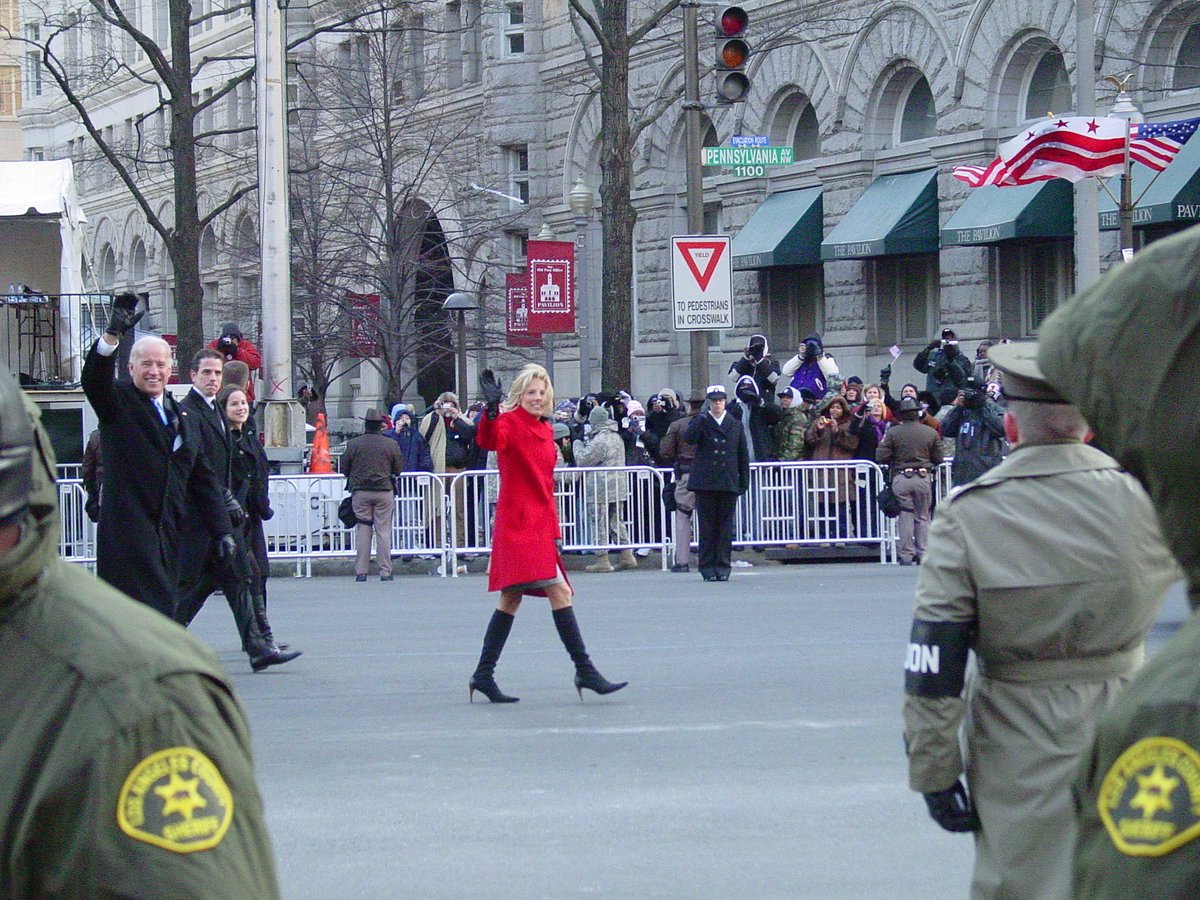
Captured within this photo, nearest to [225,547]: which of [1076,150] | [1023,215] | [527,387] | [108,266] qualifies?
[527,387]

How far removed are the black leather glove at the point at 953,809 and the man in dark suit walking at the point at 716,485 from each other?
13295 millimetres

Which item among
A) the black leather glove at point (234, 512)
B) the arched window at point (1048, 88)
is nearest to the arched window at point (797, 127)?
the arched window at point (1048, 88)

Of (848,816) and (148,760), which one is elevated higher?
(148,760)

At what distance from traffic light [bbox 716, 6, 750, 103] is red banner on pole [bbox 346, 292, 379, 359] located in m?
19.3

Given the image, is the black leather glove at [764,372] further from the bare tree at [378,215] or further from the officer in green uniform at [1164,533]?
the officer in green uniform at [1164,533]

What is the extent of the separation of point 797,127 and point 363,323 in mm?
9378

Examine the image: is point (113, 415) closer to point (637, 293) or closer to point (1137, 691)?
point (1137, 691)

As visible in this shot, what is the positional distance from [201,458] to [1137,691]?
799cm

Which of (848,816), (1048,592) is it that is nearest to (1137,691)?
(1048,592)

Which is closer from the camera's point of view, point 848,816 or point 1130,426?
point 1130,426

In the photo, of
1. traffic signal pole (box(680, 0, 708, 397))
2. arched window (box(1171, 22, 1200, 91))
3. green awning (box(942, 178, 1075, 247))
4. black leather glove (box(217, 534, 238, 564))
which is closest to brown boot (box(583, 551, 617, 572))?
traffic signal pole (box(680, 0, 708, 397))

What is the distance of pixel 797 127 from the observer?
119 ft

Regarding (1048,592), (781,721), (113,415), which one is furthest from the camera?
(781,721)

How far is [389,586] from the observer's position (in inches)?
708
